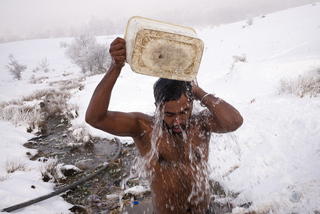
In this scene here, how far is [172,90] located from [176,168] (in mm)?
819

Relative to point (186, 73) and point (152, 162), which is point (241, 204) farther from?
point (186, 73)

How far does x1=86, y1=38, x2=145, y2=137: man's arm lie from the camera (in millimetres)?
1326

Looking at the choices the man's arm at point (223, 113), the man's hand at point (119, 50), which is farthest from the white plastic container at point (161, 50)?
the man's arm at point (223, 113)

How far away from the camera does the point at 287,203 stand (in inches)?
82.7

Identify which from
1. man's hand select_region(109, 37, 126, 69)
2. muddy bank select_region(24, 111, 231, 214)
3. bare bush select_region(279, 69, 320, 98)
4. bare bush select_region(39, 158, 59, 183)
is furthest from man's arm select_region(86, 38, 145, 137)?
bare bush select_region(279, 69, 320, 98)

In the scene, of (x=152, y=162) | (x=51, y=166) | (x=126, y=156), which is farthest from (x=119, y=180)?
(x=152, y=162)

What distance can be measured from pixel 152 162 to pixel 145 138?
10.0 inches

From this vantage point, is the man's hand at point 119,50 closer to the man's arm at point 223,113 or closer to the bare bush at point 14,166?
the man's arm at point 223,113

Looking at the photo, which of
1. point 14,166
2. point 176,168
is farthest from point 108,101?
point 14,166

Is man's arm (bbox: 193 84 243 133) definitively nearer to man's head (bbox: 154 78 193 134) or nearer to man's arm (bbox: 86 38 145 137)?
man's head (bbox: 154 78 193 134)

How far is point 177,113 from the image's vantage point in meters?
1.69

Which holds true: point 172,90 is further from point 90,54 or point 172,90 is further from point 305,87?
point 90,54

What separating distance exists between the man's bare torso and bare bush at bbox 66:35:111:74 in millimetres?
23886

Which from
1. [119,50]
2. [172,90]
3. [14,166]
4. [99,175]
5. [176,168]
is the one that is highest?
[119,50]
